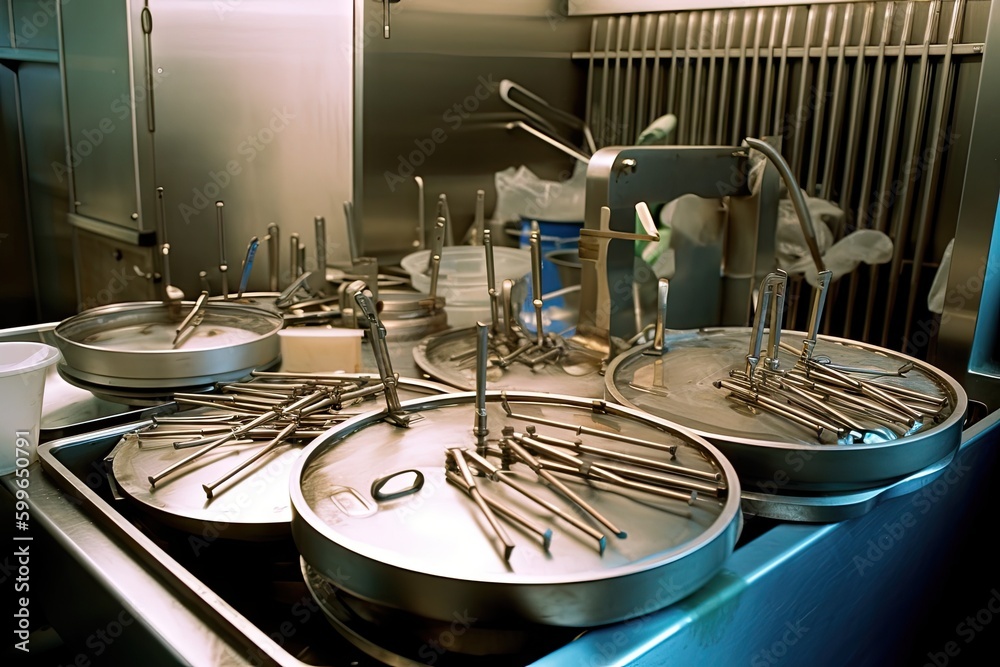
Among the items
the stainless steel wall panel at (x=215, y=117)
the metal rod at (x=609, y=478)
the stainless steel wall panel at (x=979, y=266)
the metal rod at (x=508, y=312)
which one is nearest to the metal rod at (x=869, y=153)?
the stainless steel wall panel at (x=979, y=266)

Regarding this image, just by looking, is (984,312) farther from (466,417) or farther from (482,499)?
(482,499)

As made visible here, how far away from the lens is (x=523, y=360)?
1526mm

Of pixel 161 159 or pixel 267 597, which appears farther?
pixel 161 159

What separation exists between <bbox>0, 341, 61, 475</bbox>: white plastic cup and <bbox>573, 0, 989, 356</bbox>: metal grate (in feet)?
6.48

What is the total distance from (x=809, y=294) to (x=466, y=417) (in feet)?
5.51

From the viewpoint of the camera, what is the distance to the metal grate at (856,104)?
216 centimetres

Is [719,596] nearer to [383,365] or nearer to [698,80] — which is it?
[383,365]

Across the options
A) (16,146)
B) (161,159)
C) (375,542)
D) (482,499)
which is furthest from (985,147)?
(16,146)

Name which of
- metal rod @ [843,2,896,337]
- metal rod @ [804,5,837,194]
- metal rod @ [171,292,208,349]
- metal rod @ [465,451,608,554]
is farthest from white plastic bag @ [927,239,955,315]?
metal rod @ [171,292,208,349]

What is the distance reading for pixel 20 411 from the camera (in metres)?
1.18

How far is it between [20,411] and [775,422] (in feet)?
3.43

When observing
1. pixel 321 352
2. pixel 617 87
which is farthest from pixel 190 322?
pixel 617 87

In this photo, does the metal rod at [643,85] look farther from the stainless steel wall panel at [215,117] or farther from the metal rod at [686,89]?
the stainless steel wall panel at [215,117]

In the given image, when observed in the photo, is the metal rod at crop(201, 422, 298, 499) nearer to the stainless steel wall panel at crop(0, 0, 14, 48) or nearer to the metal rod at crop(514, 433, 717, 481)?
the metal rod at crop(514, 433, 717, 481)
